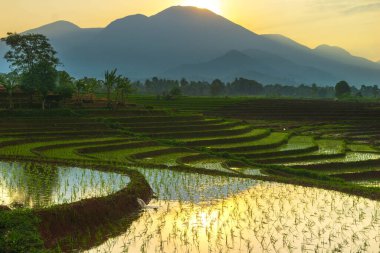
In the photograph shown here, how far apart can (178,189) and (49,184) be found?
4435 mm

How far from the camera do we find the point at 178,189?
53.5 ft

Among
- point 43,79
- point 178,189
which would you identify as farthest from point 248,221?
point 43,79

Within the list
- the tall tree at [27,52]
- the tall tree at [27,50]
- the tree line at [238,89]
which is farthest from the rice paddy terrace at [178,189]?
the tree line at [238,89]

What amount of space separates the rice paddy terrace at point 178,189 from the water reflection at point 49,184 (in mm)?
37

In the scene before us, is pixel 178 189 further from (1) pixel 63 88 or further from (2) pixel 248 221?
(1) pixel 63 88

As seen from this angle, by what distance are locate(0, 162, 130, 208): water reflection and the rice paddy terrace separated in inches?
1.4

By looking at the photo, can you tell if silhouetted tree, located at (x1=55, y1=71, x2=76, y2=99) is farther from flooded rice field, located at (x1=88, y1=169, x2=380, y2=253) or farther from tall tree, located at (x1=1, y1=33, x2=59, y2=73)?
flooded rice field, located at (x1=88, y1=169, x2=380, y2=253)

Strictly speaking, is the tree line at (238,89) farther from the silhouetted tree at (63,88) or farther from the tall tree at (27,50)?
the silhouetted tree at (63,88)

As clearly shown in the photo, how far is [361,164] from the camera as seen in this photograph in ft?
76.9

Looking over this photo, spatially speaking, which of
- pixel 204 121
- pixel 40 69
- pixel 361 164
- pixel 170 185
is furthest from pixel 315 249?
pixel 40 69

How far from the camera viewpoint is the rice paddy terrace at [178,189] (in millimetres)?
10852

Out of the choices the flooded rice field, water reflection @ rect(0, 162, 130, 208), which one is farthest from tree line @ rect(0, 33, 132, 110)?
the flooded rice field

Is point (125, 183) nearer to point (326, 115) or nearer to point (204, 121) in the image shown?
point (204, 121)

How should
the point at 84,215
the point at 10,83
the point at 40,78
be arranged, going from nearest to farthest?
the point at 84,215 → the point at 10,83 → the point at 40,78
